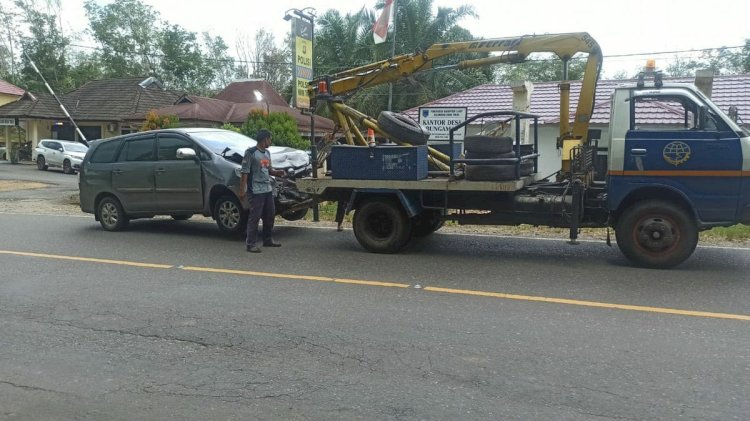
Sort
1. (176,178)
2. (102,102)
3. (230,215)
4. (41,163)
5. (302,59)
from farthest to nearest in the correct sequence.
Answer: (102,102)
(41,163)
(302,59)
(176,178)
(230,215)

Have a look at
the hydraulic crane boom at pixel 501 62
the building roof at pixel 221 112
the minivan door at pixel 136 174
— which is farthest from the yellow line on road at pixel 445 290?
the building roof at pixel 221 112

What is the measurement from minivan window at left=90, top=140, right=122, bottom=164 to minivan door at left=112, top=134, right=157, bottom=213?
19 cm

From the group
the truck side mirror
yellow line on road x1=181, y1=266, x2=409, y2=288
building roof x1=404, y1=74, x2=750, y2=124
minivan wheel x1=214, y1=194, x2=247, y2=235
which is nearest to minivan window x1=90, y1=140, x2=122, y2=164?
minivan wheel x1=214, y1=194, x2=247, y2=235

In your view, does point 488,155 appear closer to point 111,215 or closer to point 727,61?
point 111,215

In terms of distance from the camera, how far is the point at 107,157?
11.7 metres

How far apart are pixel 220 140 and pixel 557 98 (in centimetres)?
1449

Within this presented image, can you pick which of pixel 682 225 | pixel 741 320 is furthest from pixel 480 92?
pixel 741 320

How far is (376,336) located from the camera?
546 cm

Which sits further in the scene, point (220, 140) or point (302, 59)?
point (302, 59)

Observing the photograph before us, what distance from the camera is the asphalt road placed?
4180 millimetres

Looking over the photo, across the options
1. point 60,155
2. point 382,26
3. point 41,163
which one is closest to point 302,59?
point 382,26

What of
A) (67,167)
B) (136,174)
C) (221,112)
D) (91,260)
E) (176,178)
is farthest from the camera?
(221,112)

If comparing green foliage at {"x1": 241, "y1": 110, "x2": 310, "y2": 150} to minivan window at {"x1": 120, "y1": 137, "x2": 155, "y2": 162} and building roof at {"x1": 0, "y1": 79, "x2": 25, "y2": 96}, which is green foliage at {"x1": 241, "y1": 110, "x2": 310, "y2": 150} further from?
building roof at {"x1": 0, "y1": 79, "x2": 25, "y2": 96}

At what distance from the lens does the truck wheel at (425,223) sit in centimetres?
944
